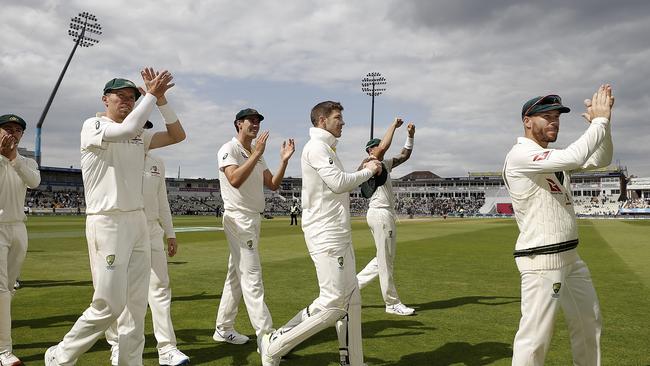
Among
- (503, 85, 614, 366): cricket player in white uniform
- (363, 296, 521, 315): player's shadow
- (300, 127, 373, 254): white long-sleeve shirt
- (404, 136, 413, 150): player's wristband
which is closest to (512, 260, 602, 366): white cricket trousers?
(503, 85, 614, 366): cricket player in white uniform

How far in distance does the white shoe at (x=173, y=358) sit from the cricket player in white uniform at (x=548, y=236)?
328 centimetres

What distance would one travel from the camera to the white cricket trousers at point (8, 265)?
16.8ft

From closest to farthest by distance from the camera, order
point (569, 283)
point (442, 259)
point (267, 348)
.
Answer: point (569, 283) < point (267, 348) < point (442, 259)

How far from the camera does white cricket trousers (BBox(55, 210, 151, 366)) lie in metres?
4.02

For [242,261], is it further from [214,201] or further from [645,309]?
[214,201]

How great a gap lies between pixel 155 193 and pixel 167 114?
1560mm

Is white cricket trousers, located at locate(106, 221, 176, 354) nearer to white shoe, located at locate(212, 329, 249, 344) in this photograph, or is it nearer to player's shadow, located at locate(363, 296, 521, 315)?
white shoe, located at locate(212, 329, 249, 344)

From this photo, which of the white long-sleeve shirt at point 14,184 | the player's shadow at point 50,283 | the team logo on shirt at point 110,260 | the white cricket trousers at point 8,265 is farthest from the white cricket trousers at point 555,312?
the player's shadow at point 50,283

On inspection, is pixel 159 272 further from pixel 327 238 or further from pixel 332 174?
pixel 332 174

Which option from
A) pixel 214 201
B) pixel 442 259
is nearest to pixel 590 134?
pixel 442 259

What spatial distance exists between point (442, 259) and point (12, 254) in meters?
12.3

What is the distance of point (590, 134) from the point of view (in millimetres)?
3471

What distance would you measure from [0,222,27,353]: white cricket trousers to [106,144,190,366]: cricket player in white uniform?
1013 millimetres

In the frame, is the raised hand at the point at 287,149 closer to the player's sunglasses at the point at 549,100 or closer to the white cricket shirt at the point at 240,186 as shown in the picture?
the white cricket shirt at the point at 240,186
